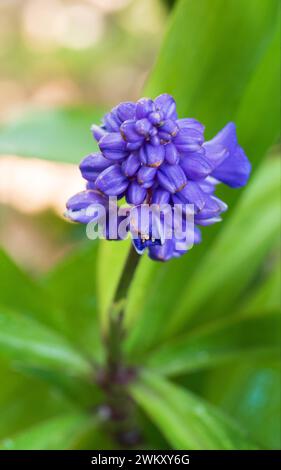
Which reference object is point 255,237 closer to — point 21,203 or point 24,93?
point 21,203

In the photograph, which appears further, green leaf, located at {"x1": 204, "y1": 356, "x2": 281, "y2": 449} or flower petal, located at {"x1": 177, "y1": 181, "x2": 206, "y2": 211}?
green leaf, located at {"x1": 204, "y1": 356, "x2": 281, "y2": 449}

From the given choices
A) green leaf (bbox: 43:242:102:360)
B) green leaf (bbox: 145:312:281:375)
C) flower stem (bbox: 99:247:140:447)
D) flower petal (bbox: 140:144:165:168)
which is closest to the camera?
flower petal (bbox: 140:144:165:168)

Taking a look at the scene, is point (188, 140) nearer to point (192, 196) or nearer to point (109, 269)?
point (192, 196)

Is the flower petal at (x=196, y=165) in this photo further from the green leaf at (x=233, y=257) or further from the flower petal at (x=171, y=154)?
the green leaf at (x=233, y=257)

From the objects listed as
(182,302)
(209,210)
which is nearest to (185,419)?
(182,302)

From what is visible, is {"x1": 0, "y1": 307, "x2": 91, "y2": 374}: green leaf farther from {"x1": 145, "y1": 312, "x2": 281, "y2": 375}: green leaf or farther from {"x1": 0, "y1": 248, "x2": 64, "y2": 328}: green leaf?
{"x1": 145, "y1": 312, "x2": 281, "y2": 375}: green leaf

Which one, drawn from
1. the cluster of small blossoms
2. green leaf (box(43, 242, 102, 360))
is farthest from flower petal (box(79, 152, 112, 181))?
green leaf (box(43, 242, 102, 360))
